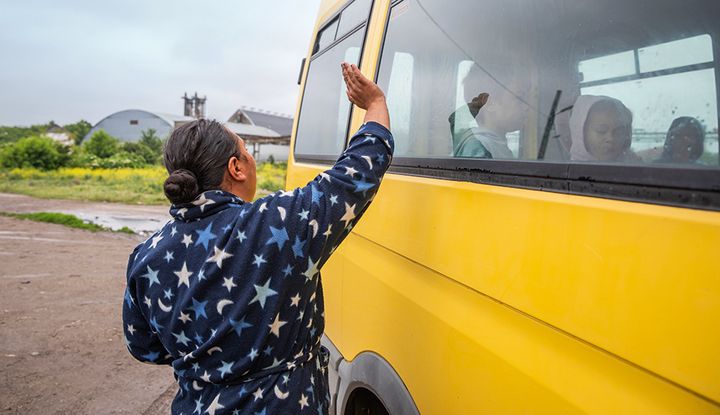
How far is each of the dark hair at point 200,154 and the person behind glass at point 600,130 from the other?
3.05 ft

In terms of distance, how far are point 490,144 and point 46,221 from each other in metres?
12.6

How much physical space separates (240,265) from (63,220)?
1193cm

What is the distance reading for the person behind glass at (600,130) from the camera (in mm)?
968

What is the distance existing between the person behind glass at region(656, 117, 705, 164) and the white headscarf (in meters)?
0.15

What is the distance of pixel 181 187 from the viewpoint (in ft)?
4.31

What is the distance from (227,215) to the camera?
4.42 feet

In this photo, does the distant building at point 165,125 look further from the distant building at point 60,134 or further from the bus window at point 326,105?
the bus window at point 326,105

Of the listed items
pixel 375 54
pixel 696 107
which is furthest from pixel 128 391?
pixel 696 107

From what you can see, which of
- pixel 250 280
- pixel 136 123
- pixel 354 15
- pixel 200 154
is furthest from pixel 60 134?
pixel 250 280

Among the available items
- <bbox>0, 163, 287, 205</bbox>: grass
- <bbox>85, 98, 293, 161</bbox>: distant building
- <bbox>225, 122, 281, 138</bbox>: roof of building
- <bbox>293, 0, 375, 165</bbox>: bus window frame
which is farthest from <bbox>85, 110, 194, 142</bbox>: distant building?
<bbox>293, 0, 375, 165</bbox>: bus window frame

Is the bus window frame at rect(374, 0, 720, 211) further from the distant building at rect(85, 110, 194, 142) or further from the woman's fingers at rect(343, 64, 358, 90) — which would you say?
the distant building at rect(85, 110, 194, 142)

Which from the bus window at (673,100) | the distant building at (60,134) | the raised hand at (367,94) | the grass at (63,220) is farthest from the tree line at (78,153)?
the bus window at (673,100)

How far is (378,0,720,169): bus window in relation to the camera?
90 centimetres

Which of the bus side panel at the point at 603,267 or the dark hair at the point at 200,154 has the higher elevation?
the dark hair at the point at 200,154
